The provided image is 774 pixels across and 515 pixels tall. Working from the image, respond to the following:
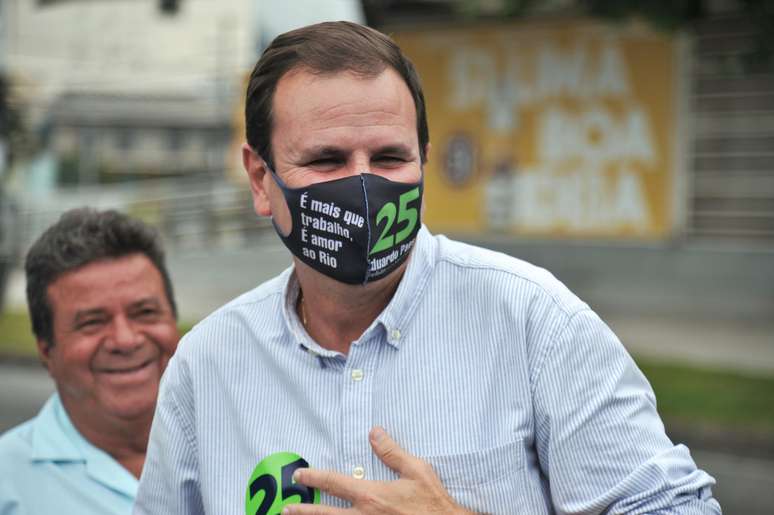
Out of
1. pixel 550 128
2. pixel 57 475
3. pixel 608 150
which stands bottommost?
pixel 608 150

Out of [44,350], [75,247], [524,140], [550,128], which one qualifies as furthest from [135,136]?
[75,247]

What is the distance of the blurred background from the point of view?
1419 cm

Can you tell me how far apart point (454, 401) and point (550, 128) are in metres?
14.7

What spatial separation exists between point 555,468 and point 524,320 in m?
0.25

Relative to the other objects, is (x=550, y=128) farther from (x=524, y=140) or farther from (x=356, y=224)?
(x=356, y=224)

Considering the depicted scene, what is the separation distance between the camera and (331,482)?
1.86 meters

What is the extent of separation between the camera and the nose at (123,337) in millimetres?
3006

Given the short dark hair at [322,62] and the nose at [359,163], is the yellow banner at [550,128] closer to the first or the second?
the short dark hair at [322,62]

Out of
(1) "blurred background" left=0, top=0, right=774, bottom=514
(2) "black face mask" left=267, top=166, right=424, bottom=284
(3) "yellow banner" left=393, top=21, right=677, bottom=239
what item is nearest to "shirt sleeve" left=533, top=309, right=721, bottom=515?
(2) "black face mask" left=267, top=166, right=424, bottom=284

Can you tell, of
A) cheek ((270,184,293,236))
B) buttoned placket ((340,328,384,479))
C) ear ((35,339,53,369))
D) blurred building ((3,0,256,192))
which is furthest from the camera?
blurred building ((3,0,256,192))

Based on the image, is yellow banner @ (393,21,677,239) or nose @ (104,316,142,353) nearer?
nose @ (104,316,142,353)

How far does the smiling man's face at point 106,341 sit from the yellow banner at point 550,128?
13.1 meters

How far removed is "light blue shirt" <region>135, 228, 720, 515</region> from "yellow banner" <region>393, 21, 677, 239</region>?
45.4 ft

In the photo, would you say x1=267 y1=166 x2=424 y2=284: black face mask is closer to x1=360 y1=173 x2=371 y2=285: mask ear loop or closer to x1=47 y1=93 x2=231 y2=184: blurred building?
x1=360 y1=173 x2=371 y2=285: mask ear loop
